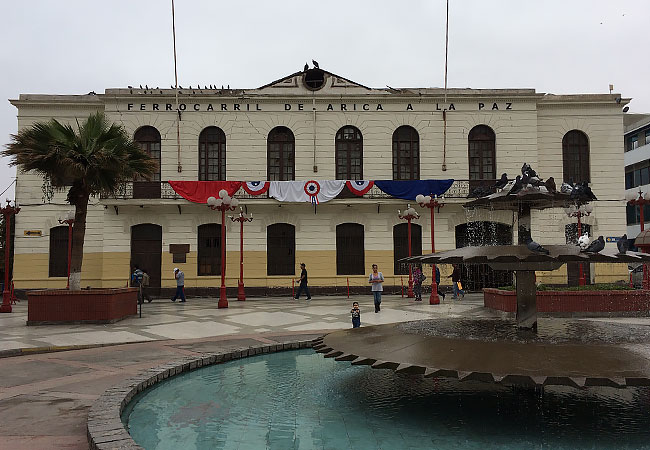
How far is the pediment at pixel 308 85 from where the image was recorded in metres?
25.6

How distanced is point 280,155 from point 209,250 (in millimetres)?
5691

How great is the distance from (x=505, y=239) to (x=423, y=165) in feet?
18.2

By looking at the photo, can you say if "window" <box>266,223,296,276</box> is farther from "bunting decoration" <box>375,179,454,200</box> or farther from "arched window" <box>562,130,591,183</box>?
"arched window" <box>562,130,591,183</box>

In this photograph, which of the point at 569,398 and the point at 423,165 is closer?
the point at 569,398

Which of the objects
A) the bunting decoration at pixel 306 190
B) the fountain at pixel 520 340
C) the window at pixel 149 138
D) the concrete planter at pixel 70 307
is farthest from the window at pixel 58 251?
the fountain at pixel 520 340

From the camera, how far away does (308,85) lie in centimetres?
2572

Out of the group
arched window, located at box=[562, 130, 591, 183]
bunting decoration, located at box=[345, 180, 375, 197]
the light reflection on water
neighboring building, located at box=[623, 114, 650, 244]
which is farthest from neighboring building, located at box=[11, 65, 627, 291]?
neighboring building, located at box=[623, 114, 650, 244]

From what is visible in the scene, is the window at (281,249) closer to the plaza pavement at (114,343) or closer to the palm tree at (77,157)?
the plaza pavement at (114,343)

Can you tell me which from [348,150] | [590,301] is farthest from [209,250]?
[590,301]

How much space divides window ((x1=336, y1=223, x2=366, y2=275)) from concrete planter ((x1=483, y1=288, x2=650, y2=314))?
10766mm

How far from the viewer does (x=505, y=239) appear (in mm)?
26312

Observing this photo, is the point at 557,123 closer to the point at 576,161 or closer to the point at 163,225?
the point at 576,161

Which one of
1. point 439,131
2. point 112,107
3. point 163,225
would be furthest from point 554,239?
point 112,107

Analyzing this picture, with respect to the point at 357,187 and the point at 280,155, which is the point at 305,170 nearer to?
the point at 280,155
